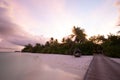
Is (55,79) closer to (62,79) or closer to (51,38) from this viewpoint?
(62,79)

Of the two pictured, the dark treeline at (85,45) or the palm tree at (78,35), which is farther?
the palm tree at (78,35)

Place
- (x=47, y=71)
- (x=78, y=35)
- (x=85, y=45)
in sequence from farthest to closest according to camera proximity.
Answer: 1. (x=78, y=35)
2. (x=85, y=45)
3. (x=47, y=71)

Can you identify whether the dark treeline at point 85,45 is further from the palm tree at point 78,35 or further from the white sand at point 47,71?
the white sand at point 47,71

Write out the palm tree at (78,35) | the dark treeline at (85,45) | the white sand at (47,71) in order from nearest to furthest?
the white sand at (47,71) → the dark treeline at (85,45) → the palm tree at (78,35)

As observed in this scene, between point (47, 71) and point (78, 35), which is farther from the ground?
point (78, 35)

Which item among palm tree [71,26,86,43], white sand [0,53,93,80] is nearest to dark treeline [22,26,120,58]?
palm tree [71,26,86,43]

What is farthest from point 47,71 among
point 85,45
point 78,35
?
point 78,35

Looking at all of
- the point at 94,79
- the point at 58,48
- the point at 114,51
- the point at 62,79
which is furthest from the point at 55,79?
the point at 58,48

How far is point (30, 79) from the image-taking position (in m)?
9.55

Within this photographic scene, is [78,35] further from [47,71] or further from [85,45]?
[47,71]

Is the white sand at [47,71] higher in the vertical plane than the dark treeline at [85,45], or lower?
lower

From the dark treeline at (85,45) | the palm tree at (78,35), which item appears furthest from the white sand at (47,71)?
the palm tree at (78,35)

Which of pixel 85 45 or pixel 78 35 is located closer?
pixel 85 45

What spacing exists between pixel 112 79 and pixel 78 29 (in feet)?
181
